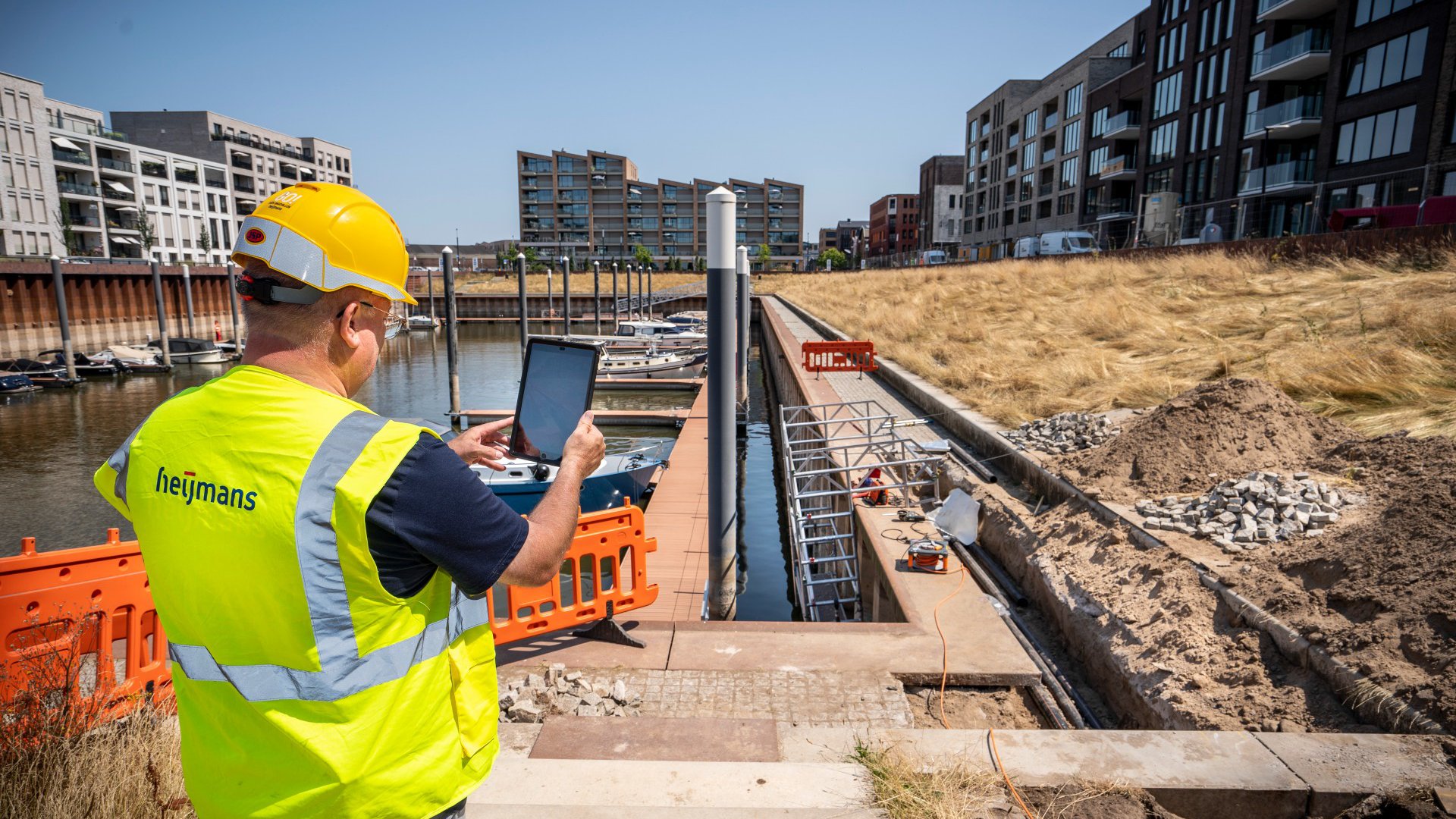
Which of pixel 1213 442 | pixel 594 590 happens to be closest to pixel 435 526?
pixel 594 590

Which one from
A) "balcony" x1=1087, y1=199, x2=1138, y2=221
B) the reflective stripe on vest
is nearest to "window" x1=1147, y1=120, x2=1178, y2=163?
"balcony" x1=1087, y1=199, x2=1138, y2=221

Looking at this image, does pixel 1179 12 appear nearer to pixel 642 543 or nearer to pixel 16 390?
pixel 642 543

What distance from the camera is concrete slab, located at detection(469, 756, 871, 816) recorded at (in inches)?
112

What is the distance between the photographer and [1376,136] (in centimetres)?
2831

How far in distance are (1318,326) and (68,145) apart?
7899 centimetres

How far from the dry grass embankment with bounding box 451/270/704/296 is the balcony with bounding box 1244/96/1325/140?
50486 mm

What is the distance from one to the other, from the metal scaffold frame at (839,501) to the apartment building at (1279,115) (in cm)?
1938

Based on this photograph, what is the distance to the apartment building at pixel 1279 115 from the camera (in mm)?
25594

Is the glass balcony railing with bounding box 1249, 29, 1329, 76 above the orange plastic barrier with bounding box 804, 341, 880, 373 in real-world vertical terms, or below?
above

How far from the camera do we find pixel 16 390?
88.6 feet

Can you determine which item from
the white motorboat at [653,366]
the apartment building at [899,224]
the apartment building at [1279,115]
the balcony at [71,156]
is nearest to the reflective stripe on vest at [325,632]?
the white motorboat at [653,366]

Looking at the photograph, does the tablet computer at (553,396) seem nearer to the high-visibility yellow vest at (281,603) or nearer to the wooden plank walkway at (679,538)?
the wooden plank walkway at (679,538)

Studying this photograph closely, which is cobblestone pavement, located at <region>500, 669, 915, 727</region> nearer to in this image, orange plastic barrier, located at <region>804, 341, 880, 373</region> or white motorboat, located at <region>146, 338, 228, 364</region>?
orange plastic barrier, located at <region>804, 341, 880, 373</region>

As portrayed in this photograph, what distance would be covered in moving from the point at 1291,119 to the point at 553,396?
3939 cm
